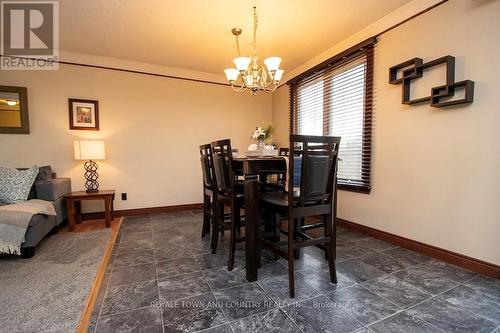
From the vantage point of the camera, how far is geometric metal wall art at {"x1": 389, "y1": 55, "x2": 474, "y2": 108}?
6.42 feet

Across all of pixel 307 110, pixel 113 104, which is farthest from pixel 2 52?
pixel 307 110

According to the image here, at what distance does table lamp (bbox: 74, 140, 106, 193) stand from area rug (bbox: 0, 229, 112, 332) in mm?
1093

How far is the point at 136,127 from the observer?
3863 mm

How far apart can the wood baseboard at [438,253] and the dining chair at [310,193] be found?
3.73 ft

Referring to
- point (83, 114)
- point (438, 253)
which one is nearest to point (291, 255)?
point (438, 253)

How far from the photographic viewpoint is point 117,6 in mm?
2400

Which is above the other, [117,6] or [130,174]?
[117,6]

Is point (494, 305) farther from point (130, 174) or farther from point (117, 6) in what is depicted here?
point (130, 174)

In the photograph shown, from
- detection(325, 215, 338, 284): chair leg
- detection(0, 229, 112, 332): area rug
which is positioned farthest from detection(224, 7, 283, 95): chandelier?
detection(0, 229, 112, 332): area rug

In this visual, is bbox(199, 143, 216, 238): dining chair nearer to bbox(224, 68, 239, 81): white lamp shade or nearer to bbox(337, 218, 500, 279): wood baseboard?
bbox(224, 68, 239, 81): white lamp shade

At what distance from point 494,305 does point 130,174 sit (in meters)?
4.18

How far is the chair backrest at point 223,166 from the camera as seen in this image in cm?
198

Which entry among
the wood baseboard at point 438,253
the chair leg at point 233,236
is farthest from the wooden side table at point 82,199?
the wood baseboard at point 438,253

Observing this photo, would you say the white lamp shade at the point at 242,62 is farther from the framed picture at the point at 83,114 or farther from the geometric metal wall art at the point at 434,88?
the framed picture at the point at 83,114
